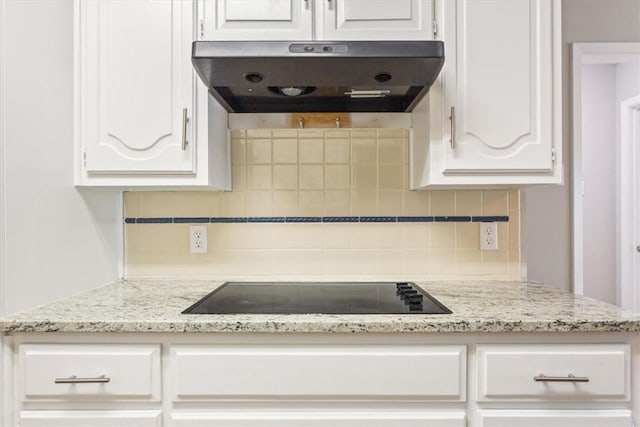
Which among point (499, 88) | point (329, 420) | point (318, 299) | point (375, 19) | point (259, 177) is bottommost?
point (329, 420)

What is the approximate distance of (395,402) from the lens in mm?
1159

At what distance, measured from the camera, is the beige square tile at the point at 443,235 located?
5.86 feet

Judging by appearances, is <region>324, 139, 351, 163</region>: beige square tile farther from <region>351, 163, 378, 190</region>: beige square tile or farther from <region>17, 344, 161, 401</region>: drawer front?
<region>17, 344, 161, 401</region>: drawer front

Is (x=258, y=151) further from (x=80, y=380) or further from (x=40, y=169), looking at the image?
(x=80, y=380)

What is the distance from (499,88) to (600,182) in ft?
7.91

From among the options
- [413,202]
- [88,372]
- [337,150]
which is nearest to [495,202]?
[413,202]

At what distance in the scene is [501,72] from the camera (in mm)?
1423

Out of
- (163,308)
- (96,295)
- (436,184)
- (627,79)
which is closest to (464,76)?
(436,184)

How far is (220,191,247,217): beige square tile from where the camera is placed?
1.78 meters

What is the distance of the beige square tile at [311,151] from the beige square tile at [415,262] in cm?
53

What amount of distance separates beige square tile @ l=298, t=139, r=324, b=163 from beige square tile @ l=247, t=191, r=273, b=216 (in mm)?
205

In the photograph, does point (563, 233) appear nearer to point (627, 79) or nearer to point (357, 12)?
point (357, 12)

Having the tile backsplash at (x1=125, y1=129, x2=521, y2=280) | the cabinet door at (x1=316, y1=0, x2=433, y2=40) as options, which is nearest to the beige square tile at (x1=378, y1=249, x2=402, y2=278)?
the tile backsplash at (x1=125, y1=129, x2=521, y2=280)

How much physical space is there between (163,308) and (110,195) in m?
0.66
